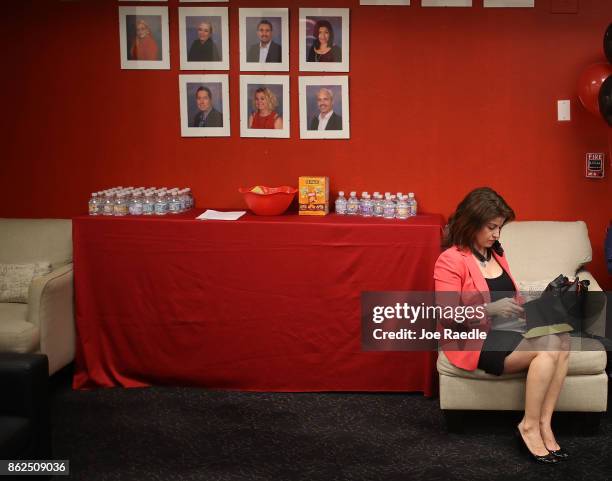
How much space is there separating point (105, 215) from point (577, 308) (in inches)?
95.9

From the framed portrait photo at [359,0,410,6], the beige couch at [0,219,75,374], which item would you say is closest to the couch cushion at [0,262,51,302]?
the beige couch at [0,219,75,374]

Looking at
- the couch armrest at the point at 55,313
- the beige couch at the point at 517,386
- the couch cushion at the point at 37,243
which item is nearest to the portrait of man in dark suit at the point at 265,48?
the couch cushion at the point at 37,243

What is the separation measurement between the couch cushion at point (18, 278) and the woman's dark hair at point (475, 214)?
2174mm

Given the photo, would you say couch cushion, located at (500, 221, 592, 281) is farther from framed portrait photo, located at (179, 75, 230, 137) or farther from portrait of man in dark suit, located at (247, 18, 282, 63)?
framed portrait photo, located at (179, 75, 230, 137)

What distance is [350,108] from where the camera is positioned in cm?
439

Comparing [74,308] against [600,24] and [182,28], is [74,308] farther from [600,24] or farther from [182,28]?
[600,24]

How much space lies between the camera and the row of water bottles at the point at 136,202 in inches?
167

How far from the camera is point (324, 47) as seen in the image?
14.2 ft

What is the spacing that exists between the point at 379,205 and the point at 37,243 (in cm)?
189

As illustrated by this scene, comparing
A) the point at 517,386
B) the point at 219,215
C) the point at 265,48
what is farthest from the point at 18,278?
the point at 517,386

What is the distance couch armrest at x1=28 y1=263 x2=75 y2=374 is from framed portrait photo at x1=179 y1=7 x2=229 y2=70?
133 centimetres

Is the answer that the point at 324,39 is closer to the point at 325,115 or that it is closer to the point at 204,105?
the point at 325,115

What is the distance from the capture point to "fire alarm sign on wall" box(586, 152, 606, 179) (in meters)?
4.30

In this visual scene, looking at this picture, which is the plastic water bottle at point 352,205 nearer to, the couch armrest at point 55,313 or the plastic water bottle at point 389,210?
the plastic water bottle at point 389,210
